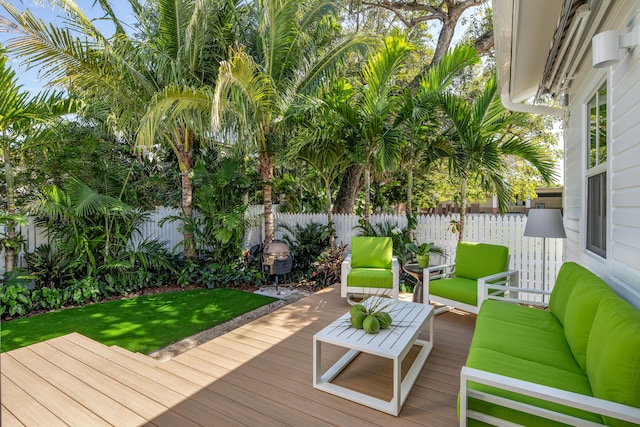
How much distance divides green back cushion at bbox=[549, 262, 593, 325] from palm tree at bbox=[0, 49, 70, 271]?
6666 mm

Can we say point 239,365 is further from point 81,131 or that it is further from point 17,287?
point 81,131

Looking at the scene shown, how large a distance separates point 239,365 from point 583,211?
387cm

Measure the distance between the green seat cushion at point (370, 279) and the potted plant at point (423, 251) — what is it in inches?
19.5

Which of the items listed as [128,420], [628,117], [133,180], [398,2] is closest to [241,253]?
[133,180]

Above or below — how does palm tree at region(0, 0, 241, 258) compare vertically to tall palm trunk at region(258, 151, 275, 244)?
above

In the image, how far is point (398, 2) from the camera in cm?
849

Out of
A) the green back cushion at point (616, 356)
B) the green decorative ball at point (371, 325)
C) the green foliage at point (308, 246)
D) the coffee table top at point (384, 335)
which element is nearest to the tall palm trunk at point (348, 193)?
the green foliage at point (308, 246)

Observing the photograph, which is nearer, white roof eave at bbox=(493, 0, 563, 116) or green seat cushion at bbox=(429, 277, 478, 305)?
white roof eave at bbox=(493, 0, 563, 116)

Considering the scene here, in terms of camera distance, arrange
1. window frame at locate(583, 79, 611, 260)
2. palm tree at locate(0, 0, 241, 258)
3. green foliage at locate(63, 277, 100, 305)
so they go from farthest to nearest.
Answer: green foliage at locate(63, 277, 100, 305) → palm tree at locate(0, 0, 241, 258) → window frame at locate(583, 79, 611, 260)

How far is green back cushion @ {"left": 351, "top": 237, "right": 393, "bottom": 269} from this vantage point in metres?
5.04

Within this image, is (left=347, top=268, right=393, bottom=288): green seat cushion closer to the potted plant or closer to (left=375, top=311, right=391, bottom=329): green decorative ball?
the potted plant

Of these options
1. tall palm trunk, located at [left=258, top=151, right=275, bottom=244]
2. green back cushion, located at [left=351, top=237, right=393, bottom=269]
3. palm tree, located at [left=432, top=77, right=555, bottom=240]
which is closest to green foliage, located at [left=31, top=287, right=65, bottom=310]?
tall palm trunk, located at [left=258, top=151, right=275, bottom=244]

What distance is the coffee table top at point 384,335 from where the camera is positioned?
2365 millimetres

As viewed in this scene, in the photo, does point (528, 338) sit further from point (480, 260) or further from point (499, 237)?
point (499, 237)
